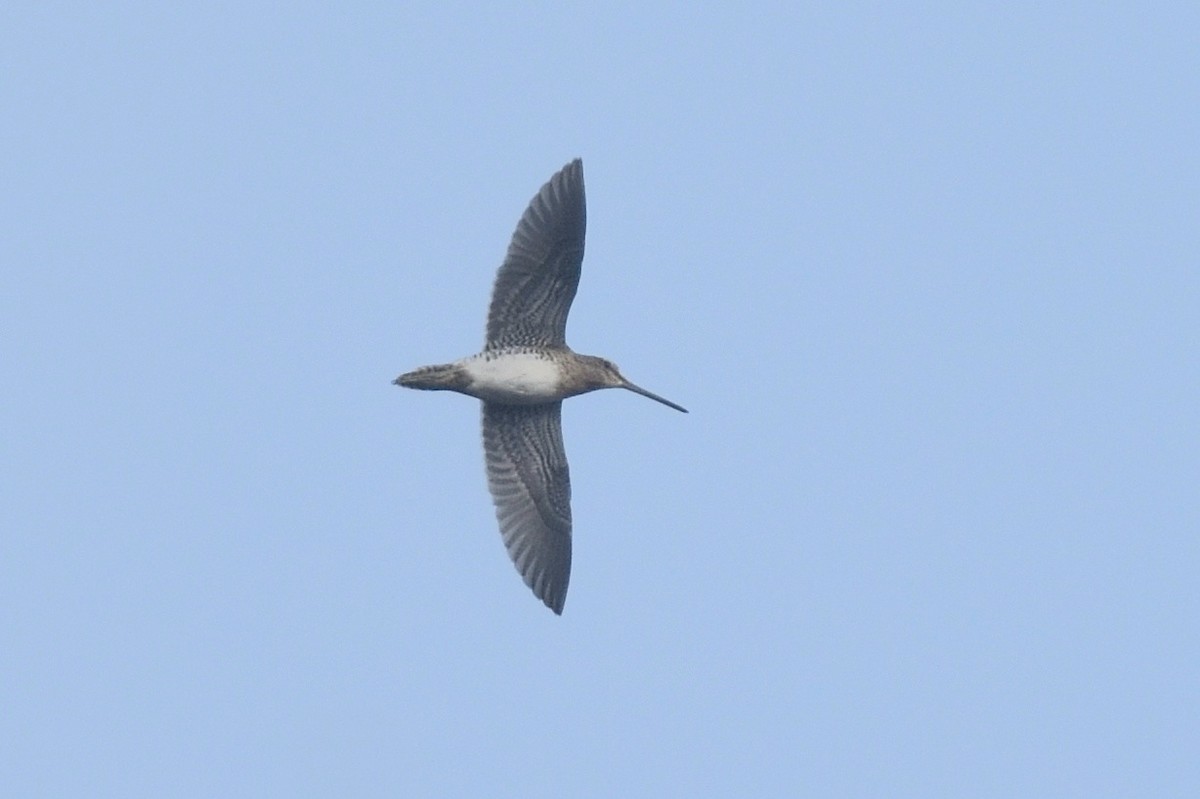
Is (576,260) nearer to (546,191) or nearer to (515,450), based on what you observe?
(546,191)

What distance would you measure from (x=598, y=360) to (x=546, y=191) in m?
1.73

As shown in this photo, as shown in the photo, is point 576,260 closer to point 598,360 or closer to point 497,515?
point 598,360

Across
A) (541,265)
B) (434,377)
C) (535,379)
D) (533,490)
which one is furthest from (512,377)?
(533,490)

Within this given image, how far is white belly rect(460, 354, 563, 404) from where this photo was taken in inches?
758

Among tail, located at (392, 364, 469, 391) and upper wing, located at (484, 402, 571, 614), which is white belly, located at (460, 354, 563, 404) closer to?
tail, located at (392, 364, 469, 391)

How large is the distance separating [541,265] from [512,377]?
103cm

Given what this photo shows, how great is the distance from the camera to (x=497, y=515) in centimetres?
2002

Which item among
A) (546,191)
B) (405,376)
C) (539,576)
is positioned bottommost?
(539,576)

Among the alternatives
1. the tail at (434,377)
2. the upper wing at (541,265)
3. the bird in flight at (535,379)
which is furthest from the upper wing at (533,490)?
the upper wing at (541,265)

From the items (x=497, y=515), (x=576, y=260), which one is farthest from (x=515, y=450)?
(x=576, y=260)

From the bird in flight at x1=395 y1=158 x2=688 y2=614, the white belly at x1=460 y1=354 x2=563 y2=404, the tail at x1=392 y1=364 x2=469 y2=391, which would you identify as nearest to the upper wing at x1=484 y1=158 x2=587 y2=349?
the bird in flight at x1=395 y1=158 x2=688 y2=614

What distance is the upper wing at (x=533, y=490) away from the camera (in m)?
20.0

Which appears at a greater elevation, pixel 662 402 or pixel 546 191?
pixel 546 191

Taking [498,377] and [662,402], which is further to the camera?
[662,402]
